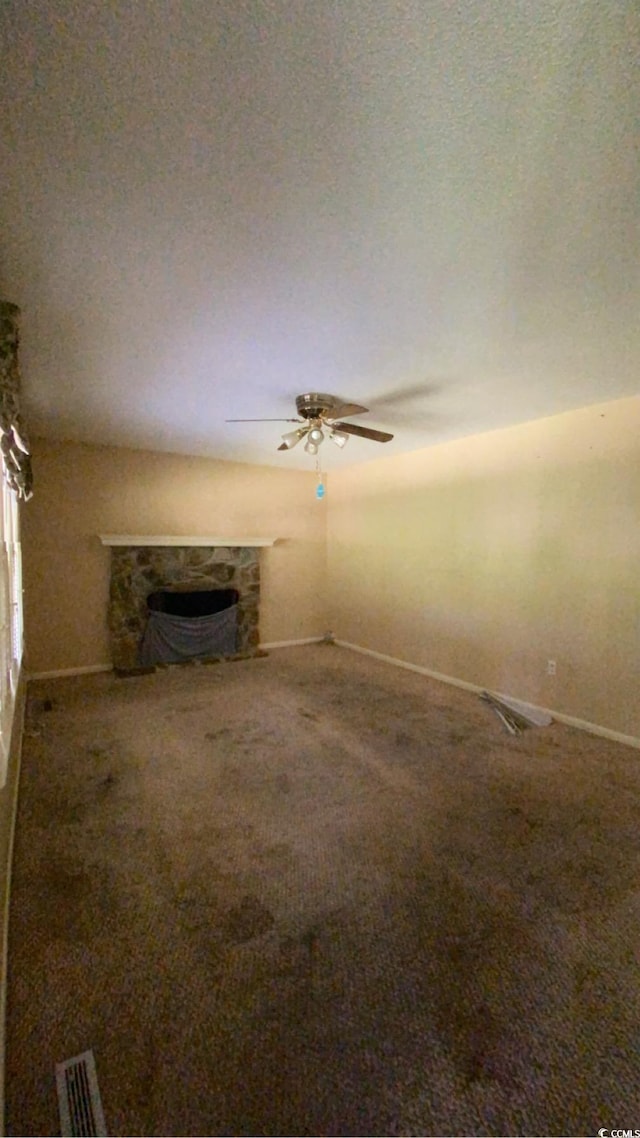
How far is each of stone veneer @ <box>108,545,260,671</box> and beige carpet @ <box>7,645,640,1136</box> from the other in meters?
1.72

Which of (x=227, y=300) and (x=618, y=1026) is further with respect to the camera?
(x=227, y=300)

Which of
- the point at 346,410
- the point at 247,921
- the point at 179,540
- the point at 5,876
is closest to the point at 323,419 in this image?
the point at 346,410

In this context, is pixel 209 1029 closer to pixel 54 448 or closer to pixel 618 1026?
pixel 618 1026

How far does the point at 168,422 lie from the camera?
349cm

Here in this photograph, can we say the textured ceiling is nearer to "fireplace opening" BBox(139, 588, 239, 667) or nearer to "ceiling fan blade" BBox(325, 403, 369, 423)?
"ceiling fan blade" BBox(325, 403, 369, 423)

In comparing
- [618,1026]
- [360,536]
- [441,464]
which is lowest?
[618,1026]

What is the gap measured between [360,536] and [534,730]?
2.96 meters

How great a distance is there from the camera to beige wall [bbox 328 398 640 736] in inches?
114

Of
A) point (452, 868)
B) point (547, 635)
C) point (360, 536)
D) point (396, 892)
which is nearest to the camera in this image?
point (396, 892)

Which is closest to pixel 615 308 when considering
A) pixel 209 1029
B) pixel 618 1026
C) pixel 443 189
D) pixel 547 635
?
pixel 443 189

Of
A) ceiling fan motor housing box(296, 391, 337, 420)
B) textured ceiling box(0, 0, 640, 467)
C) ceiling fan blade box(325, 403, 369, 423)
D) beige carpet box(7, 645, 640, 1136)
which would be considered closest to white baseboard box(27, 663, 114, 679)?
beige carpet box(7, 645, 640, 1136)

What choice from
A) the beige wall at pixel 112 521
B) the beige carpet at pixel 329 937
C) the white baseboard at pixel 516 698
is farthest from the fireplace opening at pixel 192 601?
the beige carpet at pixel 329 937

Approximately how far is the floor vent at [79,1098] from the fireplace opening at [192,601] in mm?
3793

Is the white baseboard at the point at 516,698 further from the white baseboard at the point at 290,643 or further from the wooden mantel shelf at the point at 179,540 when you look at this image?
the wooden mantel shelf at the point at 179,540
